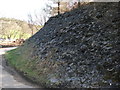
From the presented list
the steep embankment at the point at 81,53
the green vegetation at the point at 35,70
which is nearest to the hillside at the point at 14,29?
the steep embankment at the point at 81,53

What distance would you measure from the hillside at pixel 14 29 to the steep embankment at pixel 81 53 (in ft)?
91.8

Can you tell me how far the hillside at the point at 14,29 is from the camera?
40.6 m

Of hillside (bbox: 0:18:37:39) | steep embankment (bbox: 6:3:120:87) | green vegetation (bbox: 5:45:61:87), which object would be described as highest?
hillside (bbox: 0:18:37:39)

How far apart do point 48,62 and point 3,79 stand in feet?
8.25

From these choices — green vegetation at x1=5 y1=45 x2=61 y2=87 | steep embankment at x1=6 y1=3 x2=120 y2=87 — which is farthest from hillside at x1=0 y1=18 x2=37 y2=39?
green vegetation at x1=5 y1=45 x2=61 y2=87

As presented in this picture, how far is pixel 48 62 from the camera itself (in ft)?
35.2

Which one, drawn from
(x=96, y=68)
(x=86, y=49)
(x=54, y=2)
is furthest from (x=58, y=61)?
(x=54, y=2)

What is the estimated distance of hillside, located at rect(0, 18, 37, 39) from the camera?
133ft

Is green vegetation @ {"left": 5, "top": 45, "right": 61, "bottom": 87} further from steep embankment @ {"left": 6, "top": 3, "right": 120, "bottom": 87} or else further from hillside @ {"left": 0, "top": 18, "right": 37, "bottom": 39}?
hillside @ {"left": 0, "top": 18, "right": 37, "bottom": 39}

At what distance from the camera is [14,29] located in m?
42.5

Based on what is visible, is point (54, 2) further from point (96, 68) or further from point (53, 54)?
point (96, 68)

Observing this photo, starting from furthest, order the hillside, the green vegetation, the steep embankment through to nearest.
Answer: the hillside
the green vegetation
the steep embankment

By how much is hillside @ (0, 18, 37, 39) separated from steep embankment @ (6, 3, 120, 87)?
2799cm

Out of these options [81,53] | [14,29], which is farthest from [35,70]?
[14,29]
